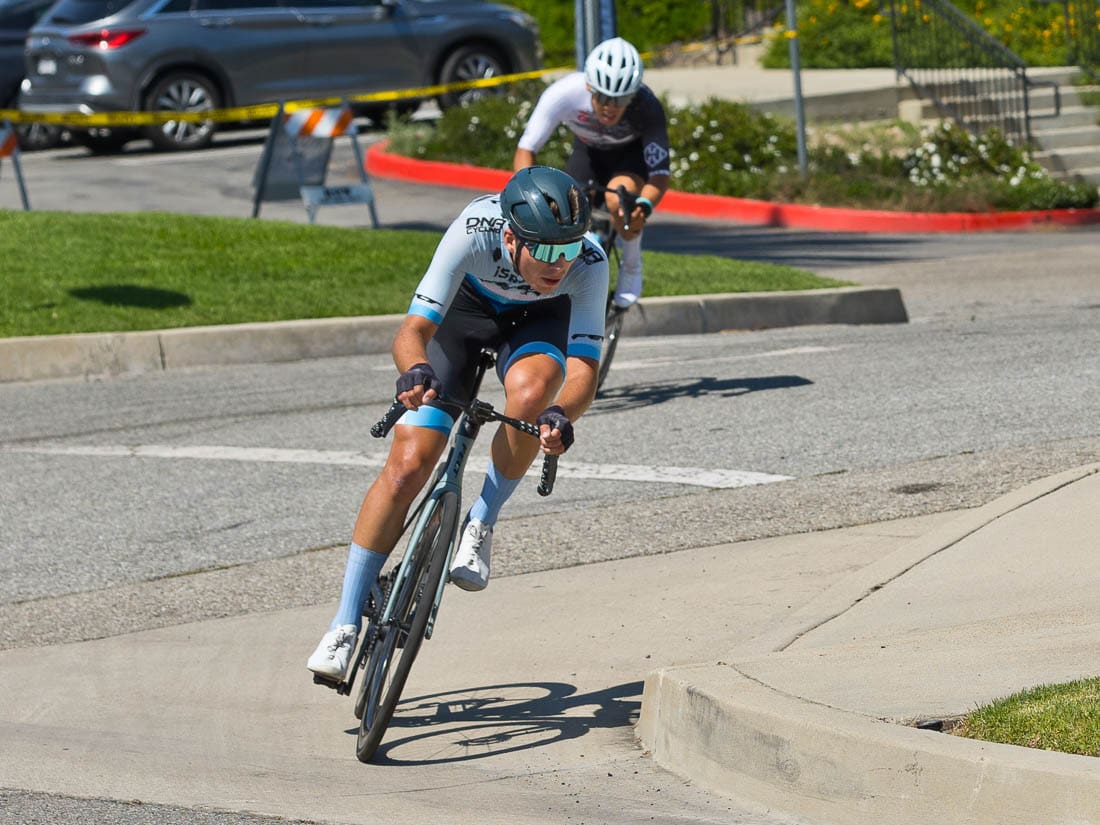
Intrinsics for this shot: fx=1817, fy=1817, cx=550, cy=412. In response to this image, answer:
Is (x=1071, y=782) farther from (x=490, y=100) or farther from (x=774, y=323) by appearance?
(x=490, y=100)

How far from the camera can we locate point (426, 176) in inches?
874

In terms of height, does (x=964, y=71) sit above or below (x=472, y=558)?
below

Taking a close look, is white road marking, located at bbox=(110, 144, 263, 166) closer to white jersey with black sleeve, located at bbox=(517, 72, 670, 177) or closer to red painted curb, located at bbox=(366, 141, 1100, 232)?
red painted curb, located at bbox=(366, 141, 1100, 232)

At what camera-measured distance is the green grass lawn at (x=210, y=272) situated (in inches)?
500

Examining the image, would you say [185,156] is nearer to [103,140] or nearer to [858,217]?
[103,140]

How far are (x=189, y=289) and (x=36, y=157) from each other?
11.8 m

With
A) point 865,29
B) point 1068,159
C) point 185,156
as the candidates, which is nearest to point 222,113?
point 185,156

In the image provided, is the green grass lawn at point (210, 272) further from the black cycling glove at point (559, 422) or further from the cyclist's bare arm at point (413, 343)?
the black cycling glove at point (559, 422)

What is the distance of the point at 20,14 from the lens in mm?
24250

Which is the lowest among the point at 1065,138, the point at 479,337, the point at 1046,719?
the point at 1065,138

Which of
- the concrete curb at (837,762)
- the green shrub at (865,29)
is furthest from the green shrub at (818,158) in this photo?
the concrete curb at (837,762)

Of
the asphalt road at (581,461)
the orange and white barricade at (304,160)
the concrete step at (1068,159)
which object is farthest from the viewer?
the concrete step at (1068,159)

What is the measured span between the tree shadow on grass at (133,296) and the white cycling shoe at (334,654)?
309 inches

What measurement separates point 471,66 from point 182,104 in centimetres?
395
